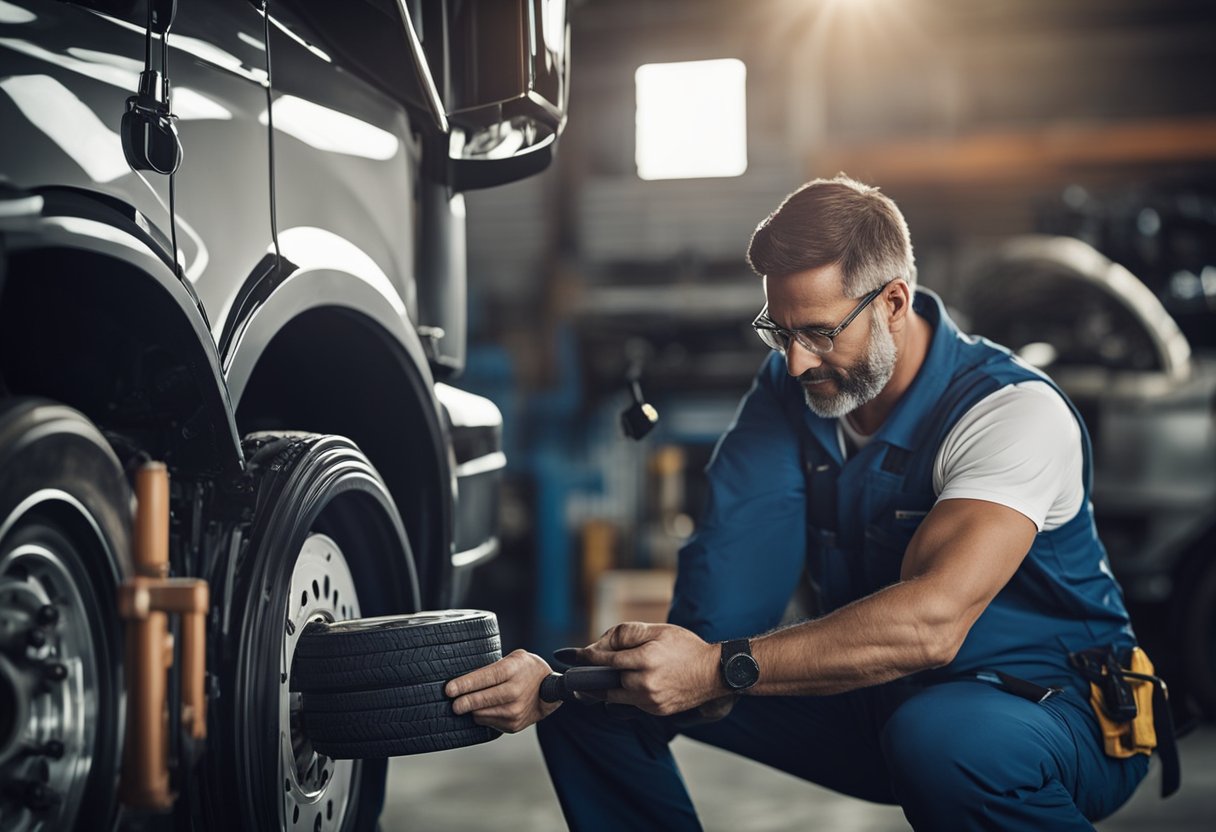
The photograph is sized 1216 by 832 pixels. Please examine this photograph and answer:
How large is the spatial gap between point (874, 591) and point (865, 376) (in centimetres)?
40

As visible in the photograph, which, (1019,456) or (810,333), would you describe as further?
(810,333)

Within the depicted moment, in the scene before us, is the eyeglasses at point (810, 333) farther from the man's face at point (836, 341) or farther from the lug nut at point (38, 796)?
the lug nut at point (38, 796)

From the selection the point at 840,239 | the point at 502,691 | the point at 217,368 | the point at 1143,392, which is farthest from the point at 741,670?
the point at 1143,392

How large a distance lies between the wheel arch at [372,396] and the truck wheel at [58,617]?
2.03ft

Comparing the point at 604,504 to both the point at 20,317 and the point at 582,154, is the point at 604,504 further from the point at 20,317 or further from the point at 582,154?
the point at 20,317

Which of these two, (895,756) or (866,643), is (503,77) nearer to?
(866,643)

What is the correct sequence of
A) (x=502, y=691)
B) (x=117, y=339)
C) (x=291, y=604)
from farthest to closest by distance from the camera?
(x=502, y=691) → (x=291, y=604) → (x=117, y=339)

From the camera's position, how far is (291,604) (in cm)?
165

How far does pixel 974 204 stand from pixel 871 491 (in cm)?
818

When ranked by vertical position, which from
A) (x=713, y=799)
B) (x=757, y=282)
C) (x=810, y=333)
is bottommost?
(x=713, y=799)

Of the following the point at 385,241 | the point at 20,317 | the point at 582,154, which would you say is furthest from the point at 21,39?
the point at 582,154

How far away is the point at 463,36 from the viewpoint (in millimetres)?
2174

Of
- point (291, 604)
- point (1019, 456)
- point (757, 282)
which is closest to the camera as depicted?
point (291, 604)

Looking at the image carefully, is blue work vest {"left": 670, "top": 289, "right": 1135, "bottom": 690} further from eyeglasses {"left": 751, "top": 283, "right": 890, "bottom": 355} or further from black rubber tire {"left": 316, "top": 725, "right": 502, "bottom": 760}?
black rubber tire {"left": 316, "top": 725, "right": 502, "bottom": 760}
